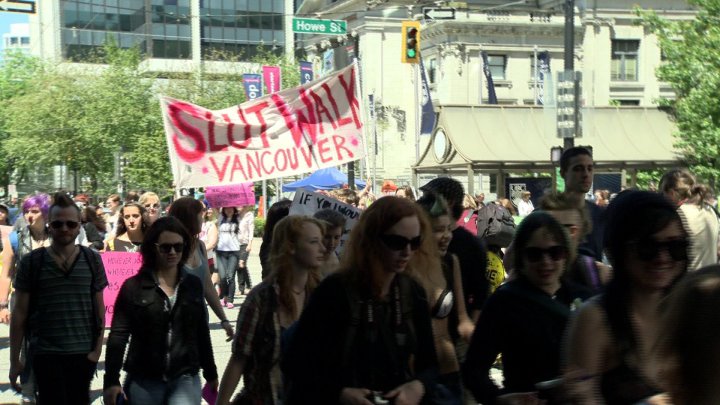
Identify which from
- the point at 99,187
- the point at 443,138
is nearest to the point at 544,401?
the point at 443,138

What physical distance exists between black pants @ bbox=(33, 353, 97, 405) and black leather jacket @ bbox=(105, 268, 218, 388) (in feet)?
2.63

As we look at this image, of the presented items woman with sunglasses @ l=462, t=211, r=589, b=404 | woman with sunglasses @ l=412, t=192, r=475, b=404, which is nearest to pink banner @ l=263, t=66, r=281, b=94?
woman with sunglasses @ l=412, t=192, r=475, b=404

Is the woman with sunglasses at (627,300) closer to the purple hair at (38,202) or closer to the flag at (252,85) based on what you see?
the purple hair at (38,202)

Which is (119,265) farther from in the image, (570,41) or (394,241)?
(570,41)

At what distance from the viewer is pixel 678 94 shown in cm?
3456

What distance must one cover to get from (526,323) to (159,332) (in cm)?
223

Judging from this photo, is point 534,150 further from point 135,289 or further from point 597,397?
point 597,397

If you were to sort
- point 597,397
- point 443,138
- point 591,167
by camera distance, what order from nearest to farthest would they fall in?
1. point 597,397
2. point 591,167
3. point 443,138

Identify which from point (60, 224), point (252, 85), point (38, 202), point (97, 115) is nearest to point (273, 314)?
point (60, 224)

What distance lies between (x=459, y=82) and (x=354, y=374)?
5048cm

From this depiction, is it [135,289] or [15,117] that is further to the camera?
[15,117]

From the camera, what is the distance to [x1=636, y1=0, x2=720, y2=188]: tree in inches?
1284

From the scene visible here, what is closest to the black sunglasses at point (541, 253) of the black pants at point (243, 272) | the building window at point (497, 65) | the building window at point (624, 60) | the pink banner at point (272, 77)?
the black pants at point (243, 272)

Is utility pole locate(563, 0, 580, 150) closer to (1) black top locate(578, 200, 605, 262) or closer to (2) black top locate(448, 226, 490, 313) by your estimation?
(1) black top locate(578, 200, 605, 262)
